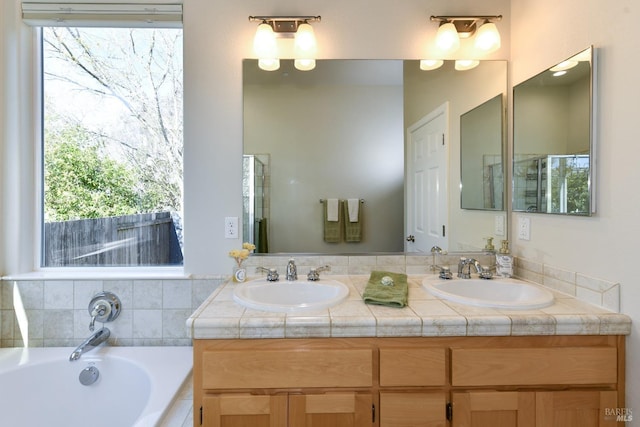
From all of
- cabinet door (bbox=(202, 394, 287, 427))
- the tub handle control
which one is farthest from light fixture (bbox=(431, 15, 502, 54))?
the tub handle control

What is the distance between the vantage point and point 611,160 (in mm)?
1148

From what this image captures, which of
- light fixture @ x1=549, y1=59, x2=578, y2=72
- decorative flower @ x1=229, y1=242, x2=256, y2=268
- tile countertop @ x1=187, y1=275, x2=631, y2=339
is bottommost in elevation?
tile countertop @ x1=187, y1=275, x2=631, y2=339

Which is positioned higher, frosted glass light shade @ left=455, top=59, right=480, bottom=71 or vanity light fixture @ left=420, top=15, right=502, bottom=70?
vanity light fixture @ left=420, top=15, right=502, bottom=70

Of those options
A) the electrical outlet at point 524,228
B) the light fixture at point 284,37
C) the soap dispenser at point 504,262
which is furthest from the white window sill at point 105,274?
the electrical outlet at point 524,228

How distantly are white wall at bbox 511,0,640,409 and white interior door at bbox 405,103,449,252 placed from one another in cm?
53

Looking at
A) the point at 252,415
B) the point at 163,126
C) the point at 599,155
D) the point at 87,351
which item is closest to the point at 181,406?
the point at 252,415

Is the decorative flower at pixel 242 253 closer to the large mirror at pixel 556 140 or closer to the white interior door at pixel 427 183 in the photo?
the white interior door at pixel 427 183

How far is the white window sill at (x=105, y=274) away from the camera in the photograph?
1.65m

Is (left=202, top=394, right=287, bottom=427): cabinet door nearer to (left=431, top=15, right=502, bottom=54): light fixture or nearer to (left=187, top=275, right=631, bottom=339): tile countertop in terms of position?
(left=187, top=275, right=631, bottom=339): tile countertop

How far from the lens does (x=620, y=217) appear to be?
1.11 m

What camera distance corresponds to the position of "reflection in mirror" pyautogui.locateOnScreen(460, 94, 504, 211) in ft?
5.71

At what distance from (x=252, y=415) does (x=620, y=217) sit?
152cm

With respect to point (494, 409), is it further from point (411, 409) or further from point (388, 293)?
point (388, 293)

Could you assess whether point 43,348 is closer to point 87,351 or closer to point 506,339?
point 87,351
